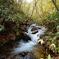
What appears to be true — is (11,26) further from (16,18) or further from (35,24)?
(35,24)

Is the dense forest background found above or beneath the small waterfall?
above

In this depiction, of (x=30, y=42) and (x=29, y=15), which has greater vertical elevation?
(x=29, y=15)

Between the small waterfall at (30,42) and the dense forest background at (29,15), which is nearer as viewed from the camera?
the small waterfall at (30,42)

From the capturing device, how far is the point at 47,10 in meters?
14.0

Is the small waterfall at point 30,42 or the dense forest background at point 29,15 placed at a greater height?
the dense forest background at point 29,15

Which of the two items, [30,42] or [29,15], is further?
[29,15]

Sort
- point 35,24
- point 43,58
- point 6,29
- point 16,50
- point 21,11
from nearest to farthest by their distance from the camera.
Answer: point 43,58 → point 16,50 → point 6,29 → point 35,24 → point 21,11

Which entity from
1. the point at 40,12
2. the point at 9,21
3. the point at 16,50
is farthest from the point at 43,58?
the point at 40,12

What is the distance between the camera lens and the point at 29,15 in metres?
14.8

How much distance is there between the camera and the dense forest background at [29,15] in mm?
→ 10488

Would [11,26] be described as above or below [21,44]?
above

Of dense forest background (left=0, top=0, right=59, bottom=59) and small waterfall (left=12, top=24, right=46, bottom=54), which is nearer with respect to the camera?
small waterfall (left=12, top=24, right=46, bottom=54)

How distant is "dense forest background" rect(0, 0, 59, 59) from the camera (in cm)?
1049

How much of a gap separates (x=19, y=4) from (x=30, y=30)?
339 centimetres
